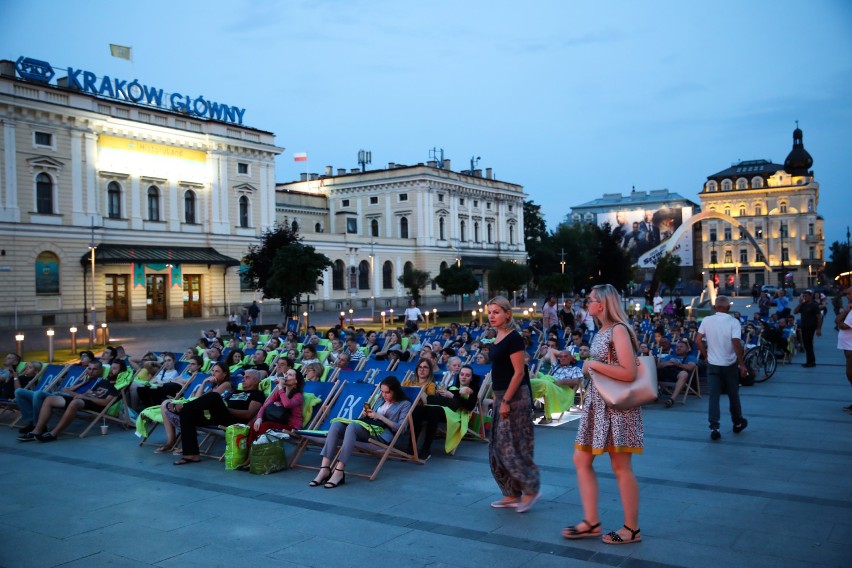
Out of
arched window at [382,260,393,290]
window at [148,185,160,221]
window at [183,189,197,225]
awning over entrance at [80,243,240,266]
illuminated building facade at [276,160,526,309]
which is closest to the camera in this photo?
awning over entrance at [80,243,240,266]

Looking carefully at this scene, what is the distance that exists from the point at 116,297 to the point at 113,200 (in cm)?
507

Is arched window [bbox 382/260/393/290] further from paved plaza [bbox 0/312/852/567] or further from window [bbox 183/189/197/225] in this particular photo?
paved plaza [bbox 0/312/852/567]

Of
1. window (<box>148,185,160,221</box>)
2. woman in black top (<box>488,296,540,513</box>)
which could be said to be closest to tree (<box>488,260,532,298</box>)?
window (<box>148,185,160,221</box>)

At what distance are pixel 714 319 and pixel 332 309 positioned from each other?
142 ft

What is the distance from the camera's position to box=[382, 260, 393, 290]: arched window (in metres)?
55.7

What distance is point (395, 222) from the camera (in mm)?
60500

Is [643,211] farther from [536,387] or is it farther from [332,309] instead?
[536,387]

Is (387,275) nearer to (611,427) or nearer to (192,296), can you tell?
(192,296)

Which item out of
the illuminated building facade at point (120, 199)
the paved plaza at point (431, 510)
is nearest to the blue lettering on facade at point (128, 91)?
the illuminated building facade at point (120, 199)

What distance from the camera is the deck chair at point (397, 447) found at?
22.7ft

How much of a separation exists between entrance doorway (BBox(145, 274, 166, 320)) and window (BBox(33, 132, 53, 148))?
784 cm

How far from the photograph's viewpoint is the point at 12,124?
3244cm

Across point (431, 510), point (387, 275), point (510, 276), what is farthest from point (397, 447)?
point (387, 275)

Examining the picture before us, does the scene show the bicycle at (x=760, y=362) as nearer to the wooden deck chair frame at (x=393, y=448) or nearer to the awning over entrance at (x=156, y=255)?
the wooden deck chair frame at (x=393, y=448)
